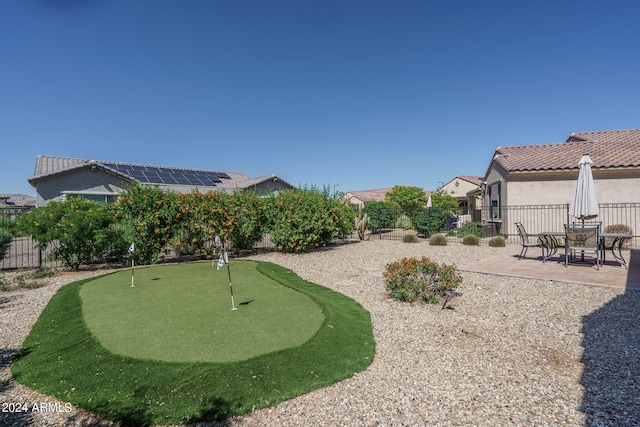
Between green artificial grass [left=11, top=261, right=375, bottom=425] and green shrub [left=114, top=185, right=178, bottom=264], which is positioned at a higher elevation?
green shrub [left=114, top=185, right=178, bottom=264]

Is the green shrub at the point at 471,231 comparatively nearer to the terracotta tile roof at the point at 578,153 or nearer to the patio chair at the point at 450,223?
the terracotta tile roof at the point at 578,153

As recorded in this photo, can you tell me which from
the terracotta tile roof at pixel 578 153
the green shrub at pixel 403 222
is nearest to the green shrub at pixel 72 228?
the terracotta tile roof at pixel 578 153

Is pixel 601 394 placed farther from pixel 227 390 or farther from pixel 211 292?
pixel 211 292

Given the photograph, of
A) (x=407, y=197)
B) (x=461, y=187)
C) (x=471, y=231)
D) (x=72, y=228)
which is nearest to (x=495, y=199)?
(x=471, y=231)

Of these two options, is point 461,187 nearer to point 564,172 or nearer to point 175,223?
point 564,172

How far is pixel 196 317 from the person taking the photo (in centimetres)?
489

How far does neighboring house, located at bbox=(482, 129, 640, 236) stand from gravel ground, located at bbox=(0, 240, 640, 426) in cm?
979

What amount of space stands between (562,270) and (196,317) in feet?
30.0

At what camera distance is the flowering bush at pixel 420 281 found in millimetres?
6391

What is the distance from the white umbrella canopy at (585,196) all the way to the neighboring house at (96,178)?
13.7 meters

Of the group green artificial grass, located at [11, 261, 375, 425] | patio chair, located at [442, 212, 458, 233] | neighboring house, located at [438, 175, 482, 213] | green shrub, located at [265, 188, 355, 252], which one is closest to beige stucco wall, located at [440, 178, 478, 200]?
neighboring house, located at [438, 175, 482, 213]

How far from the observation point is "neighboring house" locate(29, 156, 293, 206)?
67.1ft

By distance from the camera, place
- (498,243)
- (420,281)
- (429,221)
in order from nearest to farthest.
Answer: (420,281) < (498,243) < (429,221)

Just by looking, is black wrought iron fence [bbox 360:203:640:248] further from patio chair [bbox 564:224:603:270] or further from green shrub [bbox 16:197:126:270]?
green shrub [bbox 16:197:126:270]
